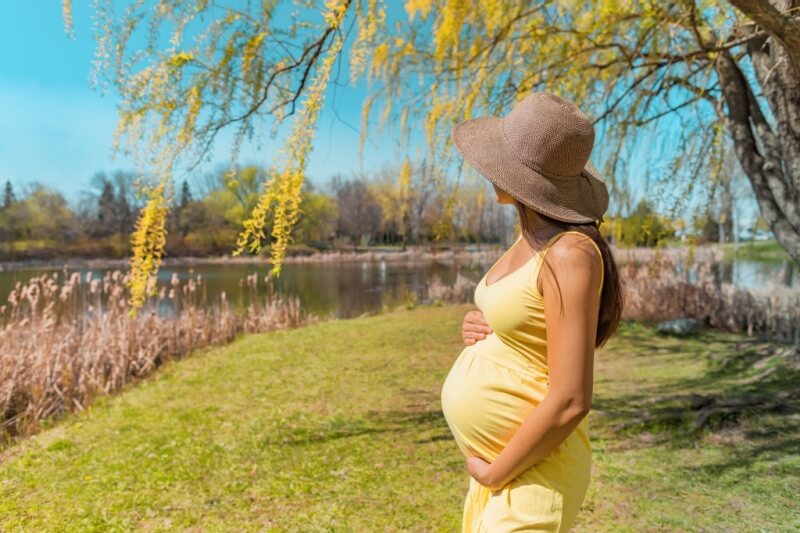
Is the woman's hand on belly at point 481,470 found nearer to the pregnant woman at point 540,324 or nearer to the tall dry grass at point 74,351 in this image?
the pregnant woman at point 540,324

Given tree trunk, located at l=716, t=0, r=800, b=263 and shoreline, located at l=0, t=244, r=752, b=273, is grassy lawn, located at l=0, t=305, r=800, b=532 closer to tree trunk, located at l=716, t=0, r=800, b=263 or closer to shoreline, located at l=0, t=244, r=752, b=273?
tree trunk, located at l=716, t=0, r=800, b=263

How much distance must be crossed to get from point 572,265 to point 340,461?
2406mm

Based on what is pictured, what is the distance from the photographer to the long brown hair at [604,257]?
97 cm

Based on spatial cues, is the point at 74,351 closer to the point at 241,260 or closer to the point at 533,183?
the point at 533,183

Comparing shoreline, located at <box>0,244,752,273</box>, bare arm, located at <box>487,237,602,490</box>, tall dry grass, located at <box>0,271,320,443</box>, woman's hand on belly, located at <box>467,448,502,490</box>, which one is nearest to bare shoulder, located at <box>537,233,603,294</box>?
bare arm, located at <box>487,237,602,490</box>

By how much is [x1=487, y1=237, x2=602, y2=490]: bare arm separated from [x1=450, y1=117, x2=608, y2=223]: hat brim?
3.8 inches

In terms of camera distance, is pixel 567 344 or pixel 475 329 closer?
pixel 567 344

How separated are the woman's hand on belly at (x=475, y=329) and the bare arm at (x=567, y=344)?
0.92 ft

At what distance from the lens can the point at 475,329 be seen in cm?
120

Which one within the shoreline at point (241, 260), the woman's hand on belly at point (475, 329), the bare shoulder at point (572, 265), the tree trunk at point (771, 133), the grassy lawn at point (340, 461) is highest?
the tree trunk at point (771, 133)

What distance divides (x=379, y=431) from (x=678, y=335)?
4.67 metres

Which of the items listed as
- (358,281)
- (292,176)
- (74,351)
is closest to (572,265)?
(292,176)

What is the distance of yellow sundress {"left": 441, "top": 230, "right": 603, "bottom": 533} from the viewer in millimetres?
960

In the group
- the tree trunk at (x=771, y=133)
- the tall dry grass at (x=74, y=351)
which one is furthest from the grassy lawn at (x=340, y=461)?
the tree trunk at (x=771, y=133)
